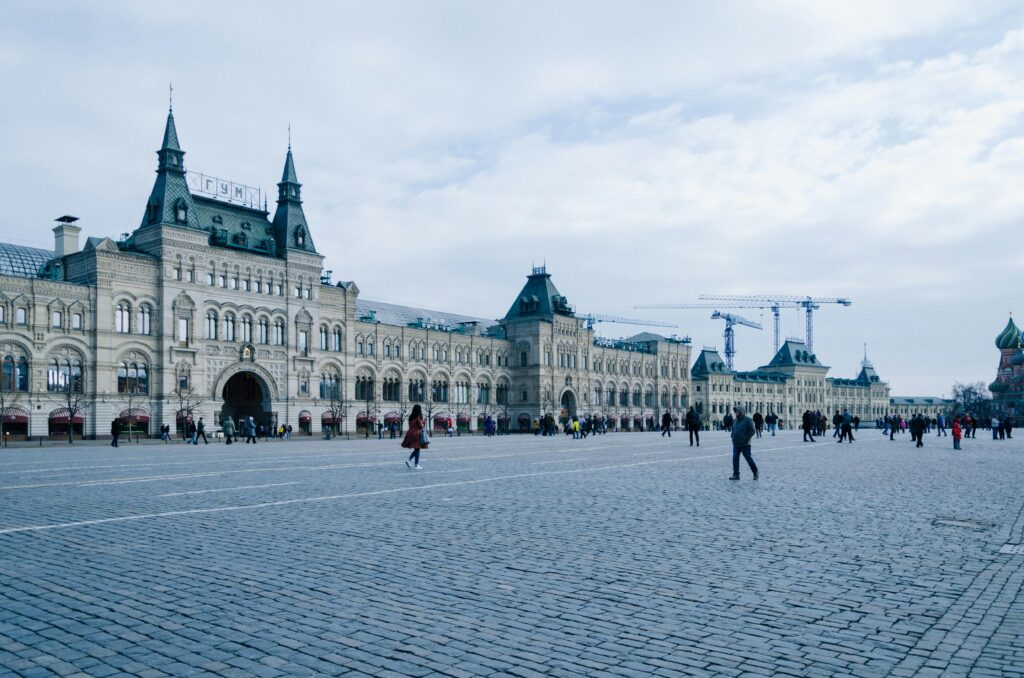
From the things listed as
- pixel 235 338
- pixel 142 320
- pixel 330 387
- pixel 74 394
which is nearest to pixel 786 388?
pixel 330 387

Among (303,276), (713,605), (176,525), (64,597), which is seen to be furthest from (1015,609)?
(303,276)

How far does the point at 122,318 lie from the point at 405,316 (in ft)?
123

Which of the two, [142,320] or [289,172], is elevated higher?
[289,172]

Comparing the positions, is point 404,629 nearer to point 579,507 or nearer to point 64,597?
point 64,597

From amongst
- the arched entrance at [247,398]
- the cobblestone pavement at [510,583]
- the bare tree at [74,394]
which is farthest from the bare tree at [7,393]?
the cobblestone pavement at [510,583]

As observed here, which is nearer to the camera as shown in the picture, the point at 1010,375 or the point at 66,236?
the point at 66,236

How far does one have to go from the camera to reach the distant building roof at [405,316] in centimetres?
8894

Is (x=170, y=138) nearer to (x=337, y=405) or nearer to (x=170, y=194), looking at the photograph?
(x=170, y=194)

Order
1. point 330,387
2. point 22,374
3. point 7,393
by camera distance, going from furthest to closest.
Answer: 1. point 330,387
2. point 22,374
3. point 7,393

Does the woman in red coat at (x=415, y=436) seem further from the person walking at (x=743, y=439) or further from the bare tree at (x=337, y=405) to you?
the bare tree at (x=337, y=405)

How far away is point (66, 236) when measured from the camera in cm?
6306

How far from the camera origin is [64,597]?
7.47 metres

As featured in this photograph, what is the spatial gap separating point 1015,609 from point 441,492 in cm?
1066

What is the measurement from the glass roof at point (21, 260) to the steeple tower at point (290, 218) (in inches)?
687
